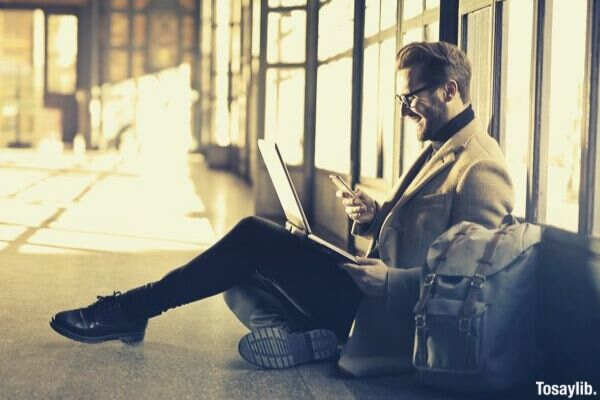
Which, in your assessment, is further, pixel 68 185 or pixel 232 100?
pixel 232 100

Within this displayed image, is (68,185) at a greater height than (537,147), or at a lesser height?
lesser

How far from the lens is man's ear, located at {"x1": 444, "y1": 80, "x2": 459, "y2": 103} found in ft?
9.93

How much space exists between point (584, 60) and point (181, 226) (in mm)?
5108

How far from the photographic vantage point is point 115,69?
20094 mm

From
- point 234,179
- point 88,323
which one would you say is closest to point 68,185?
point 234,179

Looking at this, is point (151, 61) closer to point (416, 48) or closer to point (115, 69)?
point (115, 69)

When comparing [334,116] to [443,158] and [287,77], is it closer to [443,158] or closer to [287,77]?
[287,77]

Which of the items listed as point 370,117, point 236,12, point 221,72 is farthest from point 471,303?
point 221,72

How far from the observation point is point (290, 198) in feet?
10.4

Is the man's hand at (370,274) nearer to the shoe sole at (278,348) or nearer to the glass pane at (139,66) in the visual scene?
the shoe sole at (278,348)

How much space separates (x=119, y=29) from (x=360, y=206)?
1733 centimetres

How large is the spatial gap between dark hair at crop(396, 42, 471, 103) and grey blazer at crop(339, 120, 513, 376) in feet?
0.51

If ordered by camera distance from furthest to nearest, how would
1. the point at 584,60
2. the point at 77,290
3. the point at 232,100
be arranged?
the point at 232,100 < the point at 77,290 < the point at 584,60

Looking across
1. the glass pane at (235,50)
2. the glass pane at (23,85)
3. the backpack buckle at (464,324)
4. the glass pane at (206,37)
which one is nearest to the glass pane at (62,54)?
the glass pane at (23,85)
